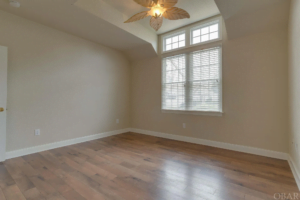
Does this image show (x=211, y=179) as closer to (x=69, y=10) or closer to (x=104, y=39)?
(x=69, y=10)

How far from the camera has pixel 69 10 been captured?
2.60 metres

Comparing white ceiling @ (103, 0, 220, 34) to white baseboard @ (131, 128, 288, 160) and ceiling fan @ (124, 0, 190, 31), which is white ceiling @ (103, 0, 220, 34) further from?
white baseboard @ (131, 128, 288, 160)

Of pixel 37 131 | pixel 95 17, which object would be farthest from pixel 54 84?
pixel 95 17

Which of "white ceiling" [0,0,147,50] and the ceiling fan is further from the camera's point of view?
"white ceiling" [0,0,147,50]

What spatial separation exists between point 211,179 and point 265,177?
0.78 m

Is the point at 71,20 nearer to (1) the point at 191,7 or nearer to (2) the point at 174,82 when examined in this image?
(1) the point at 191,7

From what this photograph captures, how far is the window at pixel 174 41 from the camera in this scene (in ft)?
13.1

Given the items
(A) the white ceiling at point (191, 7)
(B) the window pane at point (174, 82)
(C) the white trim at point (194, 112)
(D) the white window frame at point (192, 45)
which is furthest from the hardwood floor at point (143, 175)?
(A) the white ceiling at point (191, 7)

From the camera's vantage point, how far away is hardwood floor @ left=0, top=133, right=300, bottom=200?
5.57 ft

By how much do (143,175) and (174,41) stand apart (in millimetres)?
3476

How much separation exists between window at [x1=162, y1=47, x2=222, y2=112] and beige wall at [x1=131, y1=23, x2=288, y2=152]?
0.66 feet

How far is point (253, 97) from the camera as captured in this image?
2.95 meters

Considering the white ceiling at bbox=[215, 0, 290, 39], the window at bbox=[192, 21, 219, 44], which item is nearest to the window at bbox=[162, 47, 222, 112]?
the window at bbox=[192, 21, 219, 44]

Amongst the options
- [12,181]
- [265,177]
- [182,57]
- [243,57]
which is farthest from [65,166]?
[243,57]
